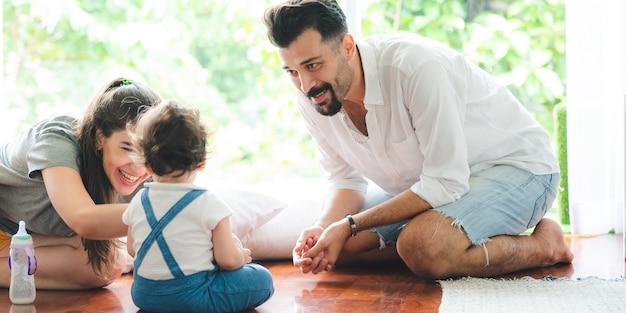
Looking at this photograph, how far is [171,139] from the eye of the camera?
197 centimetres

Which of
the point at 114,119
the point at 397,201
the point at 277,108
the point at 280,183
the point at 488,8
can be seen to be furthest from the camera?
the point at 277,108

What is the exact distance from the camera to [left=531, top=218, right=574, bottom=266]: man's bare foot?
2605 millimetres

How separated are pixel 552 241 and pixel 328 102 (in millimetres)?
837

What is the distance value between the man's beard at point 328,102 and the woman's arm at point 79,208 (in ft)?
2.03

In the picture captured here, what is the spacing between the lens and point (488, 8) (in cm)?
387

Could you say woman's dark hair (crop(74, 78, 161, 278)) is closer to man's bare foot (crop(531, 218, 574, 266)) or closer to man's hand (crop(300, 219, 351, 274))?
man's hand (crop(300, 219, 351, 274))

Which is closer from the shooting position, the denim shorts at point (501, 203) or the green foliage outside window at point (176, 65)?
the denim shorts at point (501, 203)

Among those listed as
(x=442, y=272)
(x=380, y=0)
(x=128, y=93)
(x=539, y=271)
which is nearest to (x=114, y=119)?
(x=128, y=93)

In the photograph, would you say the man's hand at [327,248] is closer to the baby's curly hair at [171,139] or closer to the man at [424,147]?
the man at [424,147]

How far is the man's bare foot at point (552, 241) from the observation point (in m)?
2.61

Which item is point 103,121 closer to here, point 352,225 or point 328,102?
point 328,102

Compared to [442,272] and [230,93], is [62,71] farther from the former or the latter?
[442,272]

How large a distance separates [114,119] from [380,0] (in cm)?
200

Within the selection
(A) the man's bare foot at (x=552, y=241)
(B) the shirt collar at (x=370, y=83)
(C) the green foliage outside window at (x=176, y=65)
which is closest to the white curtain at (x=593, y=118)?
(A) the man's bare foot at (x=552, y=241)
